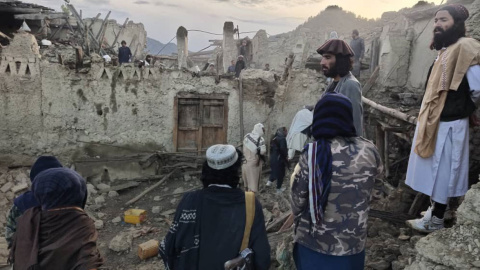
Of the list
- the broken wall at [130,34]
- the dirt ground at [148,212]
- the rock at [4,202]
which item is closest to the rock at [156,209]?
the dirt ground at [148,212]

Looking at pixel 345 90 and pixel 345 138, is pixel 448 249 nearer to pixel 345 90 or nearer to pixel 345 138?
pixel 345 138

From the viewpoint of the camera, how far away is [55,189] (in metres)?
2.33

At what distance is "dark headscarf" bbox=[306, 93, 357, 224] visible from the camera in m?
1.94

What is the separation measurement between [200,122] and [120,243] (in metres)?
3.87

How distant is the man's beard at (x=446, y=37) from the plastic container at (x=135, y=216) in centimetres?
604

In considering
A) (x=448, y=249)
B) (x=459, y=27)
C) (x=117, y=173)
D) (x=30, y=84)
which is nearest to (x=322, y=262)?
(x=448, y=249)

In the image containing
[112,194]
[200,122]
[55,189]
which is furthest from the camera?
[200,122]

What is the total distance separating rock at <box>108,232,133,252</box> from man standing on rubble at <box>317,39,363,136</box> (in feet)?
15.2

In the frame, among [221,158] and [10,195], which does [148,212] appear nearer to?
[10,195]

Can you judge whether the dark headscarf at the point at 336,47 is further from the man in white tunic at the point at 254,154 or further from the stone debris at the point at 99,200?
the stone debris at the point at 99,200

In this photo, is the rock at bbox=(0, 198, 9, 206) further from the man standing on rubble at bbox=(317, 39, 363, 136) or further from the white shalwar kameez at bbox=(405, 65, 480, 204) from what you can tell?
the white shalwar kameez at bbox=(405, 65, 480, 204)

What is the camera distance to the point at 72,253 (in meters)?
2.29

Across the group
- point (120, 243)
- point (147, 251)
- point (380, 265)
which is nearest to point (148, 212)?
point (120, 243)

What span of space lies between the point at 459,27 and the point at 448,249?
166 centimetres
